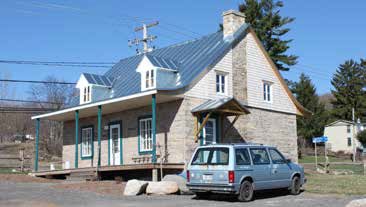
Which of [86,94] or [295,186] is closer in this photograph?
[295,186]

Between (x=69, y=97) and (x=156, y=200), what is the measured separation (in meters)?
49.4

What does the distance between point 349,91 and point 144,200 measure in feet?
224

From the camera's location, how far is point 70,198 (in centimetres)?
1557

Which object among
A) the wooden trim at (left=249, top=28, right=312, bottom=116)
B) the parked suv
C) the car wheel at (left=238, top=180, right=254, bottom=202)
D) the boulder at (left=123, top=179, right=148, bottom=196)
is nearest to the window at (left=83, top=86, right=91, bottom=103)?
the wooden trim at (left=249, top=28, right=312, bottom=116)

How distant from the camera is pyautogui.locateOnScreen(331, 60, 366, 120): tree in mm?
75750

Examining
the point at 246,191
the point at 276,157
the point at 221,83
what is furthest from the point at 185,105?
the point at 246,191

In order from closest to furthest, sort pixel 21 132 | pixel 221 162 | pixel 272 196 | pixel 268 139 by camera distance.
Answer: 1. pixel 221 162
2. pixel 272 196
3. pixel 268 139
4. pixel 21 132

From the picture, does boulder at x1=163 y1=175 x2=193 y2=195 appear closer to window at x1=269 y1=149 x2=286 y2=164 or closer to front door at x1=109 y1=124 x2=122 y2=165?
window at x1=269 y1=149 x2=286 y2=164

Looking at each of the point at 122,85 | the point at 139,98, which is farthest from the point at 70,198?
the point at 122,85

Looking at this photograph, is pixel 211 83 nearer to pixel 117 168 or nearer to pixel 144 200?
pixel 117 168

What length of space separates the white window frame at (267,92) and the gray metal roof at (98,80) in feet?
29.3

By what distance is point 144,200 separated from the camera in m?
15.1

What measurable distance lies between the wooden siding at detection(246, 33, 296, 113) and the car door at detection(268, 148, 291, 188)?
1017 cm

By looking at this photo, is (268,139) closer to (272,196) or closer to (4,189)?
(272,196)
